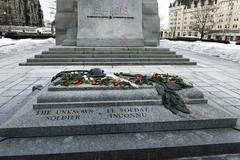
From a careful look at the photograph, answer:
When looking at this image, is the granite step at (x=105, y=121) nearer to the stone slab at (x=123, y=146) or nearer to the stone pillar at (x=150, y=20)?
the stone slab at (x=123, y=146)

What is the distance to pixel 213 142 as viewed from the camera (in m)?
2.93

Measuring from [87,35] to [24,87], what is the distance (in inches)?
247

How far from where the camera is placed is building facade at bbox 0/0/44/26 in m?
71.9

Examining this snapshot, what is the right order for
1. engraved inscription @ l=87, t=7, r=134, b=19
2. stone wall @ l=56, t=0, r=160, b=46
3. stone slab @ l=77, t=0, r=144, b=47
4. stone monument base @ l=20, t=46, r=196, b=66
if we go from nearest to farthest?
stone monument base @ l=20, t=46, r=196, b=66 → stone slab @ l=77, t=0, r=144, b=47 → engraved inscription @ l=87, t=7, r=134, b=19 → stone wall @ l=56, t=0, r=160, b=46

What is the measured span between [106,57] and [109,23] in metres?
2.62

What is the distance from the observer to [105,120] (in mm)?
3158

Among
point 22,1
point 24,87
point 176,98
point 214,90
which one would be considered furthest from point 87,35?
point 22,1

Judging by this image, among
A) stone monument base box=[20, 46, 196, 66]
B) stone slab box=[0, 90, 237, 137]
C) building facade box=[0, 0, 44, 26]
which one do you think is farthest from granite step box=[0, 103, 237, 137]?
building facade box=[0, 0, 44, 26]

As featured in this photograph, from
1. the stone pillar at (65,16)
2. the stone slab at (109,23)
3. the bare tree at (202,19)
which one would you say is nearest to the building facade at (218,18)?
the bare tree at (202,19)

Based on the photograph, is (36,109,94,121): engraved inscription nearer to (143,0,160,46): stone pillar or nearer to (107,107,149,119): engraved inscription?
(107,107,149,119): engraved inscription

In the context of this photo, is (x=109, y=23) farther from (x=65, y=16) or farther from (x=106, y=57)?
(x=65, y=16)

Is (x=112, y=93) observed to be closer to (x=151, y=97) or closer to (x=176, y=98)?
(x=151, y=97)

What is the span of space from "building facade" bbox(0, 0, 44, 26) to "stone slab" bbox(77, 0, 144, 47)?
69975 mm

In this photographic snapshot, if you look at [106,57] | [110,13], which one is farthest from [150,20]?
→ [106,57]
